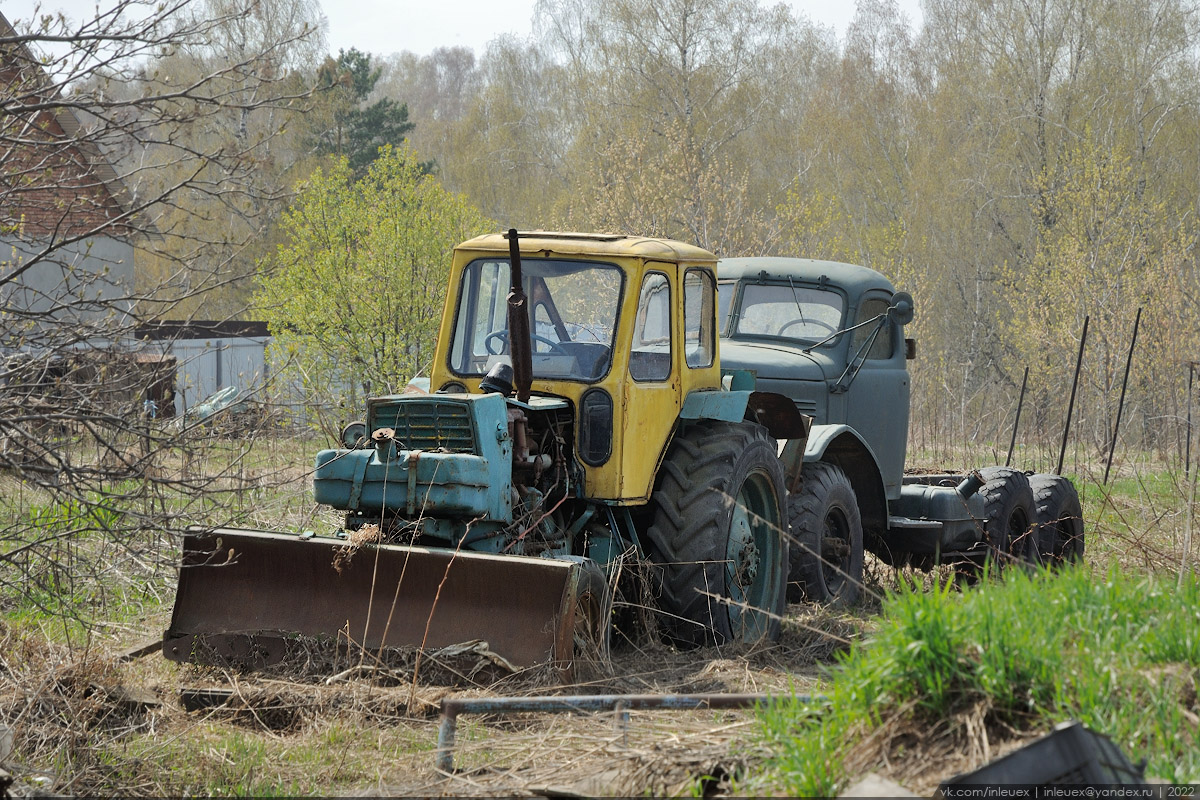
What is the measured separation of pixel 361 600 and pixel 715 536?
1914 millimetres

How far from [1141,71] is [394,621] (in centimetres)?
3172

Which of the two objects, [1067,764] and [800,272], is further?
[800,272]

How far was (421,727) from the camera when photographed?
4.93 meters

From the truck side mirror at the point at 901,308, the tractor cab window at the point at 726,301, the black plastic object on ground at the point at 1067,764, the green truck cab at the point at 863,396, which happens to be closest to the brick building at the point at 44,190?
the black plastic object on ground at the point at 1067,764

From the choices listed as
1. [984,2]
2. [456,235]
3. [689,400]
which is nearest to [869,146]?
[984,2]

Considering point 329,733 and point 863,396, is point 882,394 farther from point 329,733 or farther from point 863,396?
point 329,733

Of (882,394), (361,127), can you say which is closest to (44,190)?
(882,394)

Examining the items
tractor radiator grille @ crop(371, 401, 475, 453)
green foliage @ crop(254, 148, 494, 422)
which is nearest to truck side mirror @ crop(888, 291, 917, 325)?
tractor radiator grille @ crop(371, 401, 475, 453)

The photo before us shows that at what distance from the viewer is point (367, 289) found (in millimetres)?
17766

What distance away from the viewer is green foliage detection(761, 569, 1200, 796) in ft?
10.9

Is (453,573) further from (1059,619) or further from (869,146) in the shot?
(869,146)

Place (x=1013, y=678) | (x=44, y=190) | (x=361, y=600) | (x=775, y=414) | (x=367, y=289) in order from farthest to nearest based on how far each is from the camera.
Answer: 1. (x=367, y=289)
2. (x=775, y=414)
3. (x=361, y=600)
4. (x=44, y=190)
5. (x=1013, y=678)

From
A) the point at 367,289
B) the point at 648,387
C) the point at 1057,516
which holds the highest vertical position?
the point at 367,289

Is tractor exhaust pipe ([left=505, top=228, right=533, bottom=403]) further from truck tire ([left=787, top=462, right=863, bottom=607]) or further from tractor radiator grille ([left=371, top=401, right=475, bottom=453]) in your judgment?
truck tire ([left=787, top=462, right=863, bottom=607])
